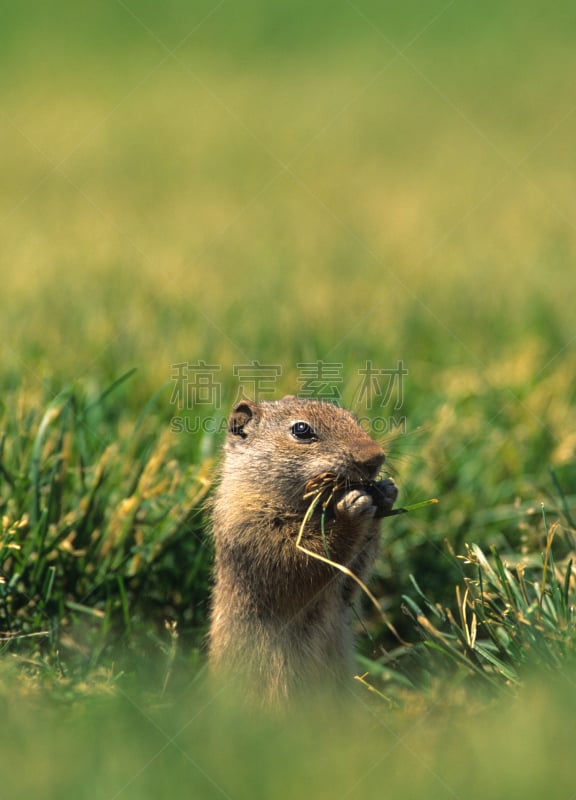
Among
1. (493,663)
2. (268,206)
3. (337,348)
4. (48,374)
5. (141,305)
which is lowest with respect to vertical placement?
(493,663)

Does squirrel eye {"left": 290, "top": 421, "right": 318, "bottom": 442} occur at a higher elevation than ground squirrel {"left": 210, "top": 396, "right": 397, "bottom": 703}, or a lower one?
higher

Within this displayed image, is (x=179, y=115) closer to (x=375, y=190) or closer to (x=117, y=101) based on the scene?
(x=117, y=101)

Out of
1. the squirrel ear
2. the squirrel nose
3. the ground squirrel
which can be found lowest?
the ground squirrel

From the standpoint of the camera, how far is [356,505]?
3.92 m

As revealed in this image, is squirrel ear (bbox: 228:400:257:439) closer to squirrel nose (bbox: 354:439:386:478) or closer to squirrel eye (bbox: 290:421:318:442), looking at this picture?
squirrel eye (bbox: 290:421:318:442)

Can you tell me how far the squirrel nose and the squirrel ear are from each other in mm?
709

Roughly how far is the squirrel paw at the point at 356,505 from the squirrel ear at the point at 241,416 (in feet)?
2.43

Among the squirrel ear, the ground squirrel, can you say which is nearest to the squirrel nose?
the ground squirrel

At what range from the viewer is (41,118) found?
15984 millimetres

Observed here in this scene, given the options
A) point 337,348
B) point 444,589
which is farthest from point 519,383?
point 444,589

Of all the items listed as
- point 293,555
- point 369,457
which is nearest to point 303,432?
point 369,457

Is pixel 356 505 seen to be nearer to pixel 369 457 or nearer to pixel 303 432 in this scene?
pixel 369 457

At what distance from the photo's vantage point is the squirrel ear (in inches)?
178

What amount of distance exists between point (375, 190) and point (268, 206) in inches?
64.1
